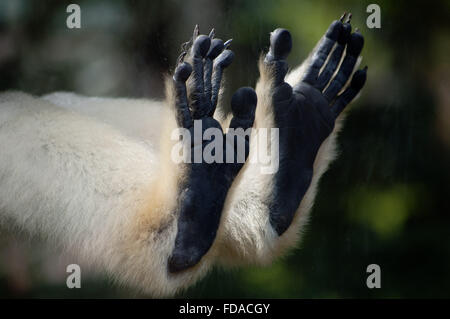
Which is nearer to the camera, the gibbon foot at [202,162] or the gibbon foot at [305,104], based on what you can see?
the gibbon foot at [202,162]

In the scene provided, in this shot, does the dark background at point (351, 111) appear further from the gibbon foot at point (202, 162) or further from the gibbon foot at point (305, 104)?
the gibbon foot at point (202, 162)

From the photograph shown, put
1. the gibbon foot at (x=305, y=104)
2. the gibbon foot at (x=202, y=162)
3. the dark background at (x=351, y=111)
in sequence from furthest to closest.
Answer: the dark background at (x=351, y=111), the gibbon foot at (x=305, y=104), the gibbon foot at (x=202, y=162)

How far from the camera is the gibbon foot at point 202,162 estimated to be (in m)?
0.94

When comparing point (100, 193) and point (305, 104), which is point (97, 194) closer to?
point (100, 193)

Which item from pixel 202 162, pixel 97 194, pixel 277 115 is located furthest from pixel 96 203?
pixel 277 115

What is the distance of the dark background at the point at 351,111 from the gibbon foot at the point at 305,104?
518mm

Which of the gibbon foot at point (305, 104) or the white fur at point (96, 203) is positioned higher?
the gibbon foot at point (305, 104)

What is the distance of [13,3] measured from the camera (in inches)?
74.5

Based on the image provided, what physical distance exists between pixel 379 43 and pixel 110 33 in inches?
38.2

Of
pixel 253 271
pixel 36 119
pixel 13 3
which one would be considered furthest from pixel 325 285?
pixel 13 3

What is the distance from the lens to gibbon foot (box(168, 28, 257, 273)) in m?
0.94

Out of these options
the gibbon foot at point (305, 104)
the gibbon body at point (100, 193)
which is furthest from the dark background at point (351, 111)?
the gibbon body at point (100, 193)

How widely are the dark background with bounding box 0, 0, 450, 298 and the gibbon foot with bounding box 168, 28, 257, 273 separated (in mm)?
810

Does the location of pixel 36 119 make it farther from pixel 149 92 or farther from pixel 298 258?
pixel 298 258
